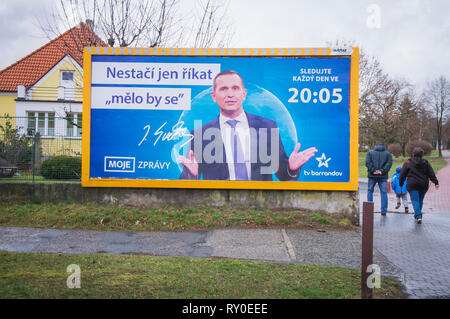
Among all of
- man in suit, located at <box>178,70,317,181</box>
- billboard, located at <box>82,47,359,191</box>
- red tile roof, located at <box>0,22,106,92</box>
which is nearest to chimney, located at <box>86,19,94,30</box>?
billboard, located at <box>82,47,359,191</box>

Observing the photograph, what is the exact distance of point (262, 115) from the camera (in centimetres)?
883

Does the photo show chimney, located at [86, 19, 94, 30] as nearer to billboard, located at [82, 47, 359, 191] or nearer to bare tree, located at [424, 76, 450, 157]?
billboard, located at [82, 47, 359, 191]

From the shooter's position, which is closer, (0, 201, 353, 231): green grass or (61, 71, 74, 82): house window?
A: (0, 201, 353, 231): green grass

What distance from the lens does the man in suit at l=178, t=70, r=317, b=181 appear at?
8758 millimetres

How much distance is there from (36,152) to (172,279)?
6.60 meters

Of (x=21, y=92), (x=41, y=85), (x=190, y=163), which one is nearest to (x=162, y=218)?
(x=190, y=163)

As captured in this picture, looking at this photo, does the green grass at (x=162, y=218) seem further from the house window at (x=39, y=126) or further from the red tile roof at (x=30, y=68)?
the red tile roof at (x=30, y=68)

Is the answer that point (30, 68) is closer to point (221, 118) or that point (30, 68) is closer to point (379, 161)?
point (221, 118)

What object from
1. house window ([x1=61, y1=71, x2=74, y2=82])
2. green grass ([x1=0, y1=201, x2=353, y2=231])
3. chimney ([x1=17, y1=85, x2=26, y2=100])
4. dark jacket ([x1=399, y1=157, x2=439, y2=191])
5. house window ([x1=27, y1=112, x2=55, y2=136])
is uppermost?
house window ([x1=61, y1=71, x2=74, y2=82])

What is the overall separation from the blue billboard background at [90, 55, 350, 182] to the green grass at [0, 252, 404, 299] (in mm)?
3595

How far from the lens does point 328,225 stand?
26.7 ft

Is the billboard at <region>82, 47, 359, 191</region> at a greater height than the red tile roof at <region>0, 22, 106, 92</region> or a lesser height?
lesser

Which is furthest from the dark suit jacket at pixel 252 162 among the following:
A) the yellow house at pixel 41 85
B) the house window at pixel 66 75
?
the house window at pixel 66 75

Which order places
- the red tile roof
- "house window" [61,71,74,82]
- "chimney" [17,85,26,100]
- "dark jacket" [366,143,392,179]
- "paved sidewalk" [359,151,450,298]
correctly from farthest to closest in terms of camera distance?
1. the red tile roof
2. "house window" [61,71,74,82]
3. "chimney" [17,85,26,100]
4. "dark jacket" [366,143,392,179]
5. "paved sidewalk" [359,151,450,298]
